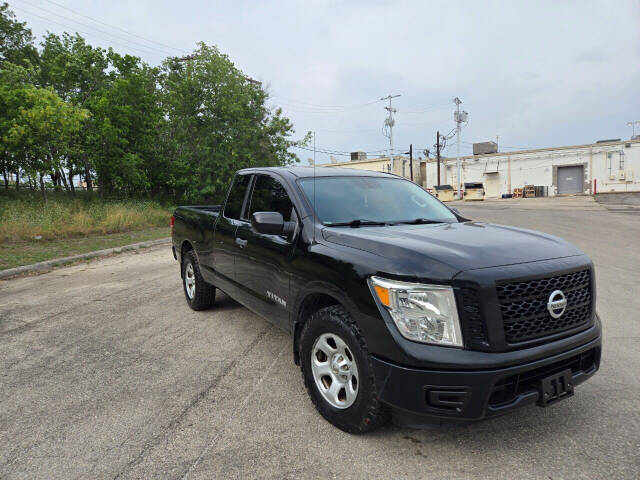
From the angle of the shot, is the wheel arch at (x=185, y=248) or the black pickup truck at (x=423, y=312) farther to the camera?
the wheel arch at (x=185, y=248)

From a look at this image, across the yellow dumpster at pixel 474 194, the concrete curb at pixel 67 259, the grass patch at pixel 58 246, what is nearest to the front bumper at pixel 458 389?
the concrete curb at pixel 67 259

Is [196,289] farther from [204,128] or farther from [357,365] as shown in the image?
[204,128]

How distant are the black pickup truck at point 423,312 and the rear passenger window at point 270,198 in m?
0.11

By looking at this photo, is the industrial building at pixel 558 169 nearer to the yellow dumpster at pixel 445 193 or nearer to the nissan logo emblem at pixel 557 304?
the yellow dumpster at pixel 445 193

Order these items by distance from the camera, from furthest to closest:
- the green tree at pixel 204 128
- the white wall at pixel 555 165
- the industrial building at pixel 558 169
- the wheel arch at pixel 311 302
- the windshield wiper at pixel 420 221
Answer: the industrial building at pixel 558 169
the white wall at pixel 555 165
the green tree at pixel 204 128
the windshield wiper at pixel 420 221
the wheel arch at pixel 311 302

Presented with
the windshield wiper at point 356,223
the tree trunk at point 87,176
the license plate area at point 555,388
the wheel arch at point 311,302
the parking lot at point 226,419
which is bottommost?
the parking lot at point 226,419

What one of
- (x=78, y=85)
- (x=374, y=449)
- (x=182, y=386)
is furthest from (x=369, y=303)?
(x=78, y=85)

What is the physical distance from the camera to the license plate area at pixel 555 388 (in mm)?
2355

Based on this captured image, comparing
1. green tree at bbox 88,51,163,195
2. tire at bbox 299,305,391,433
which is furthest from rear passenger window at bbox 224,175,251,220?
green tree at bbox 88,51,163,195

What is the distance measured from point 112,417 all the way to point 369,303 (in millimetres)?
2063

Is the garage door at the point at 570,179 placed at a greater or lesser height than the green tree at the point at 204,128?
lesser

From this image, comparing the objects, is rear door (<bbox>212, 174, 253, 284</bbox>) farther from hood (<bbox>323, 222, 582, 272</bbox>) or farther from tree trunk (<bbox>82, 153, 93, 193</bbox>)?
tree trunk (<bbox>82, 153, 93, 193</bbox>)

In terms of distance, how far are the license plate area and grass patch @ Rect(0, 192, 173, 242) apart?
13.6 meters

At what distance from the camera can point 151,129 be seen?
22.8 m
